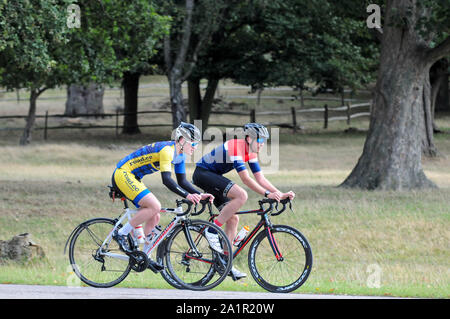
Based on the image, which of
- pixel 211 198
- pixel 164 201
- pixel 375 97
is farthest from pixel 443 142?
pixel 211 198

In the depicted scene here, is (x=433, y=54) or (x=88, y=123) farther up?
(x=433, y=54)

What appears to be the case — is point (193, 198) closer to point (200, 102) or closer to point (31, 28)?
point (31, 28)

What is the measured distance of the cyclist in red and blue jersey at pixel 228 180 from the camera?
893 centimetres

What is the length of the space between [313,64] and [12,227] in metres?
22.4

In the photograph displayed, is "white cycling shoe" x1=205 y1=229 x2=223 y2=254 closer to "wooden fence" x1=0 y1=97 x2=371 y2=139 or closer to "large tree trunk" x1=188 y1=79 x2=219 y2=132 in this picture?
"large tree trunk" x1=188 y1=79 x2=219 y2=132

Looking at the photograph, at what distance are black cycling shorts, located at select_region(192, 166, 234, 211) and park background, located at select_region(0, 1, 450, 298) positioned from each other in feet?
3.30

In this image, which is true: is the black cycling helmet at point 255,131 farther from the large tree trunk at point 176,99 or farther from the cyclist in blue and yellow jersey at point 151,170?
the large tree trunk at point 176,99

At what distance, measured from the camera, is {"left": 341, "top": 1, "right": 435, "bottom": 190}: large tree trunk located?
70.0 feet

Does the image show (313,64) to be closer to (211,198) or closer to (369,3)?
(369,3)

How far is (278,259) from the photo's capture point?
8766 mm

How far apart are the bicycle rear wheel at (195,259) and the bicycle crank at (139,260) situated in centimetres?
23

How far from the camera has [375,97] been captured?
873 inches

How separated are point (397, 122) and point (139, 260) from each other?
13935mm

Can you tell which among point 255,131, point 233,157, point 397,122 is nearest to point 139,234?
point 233,157
